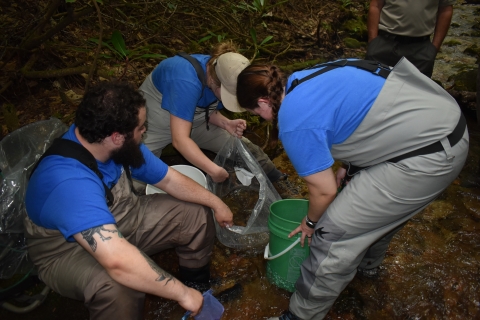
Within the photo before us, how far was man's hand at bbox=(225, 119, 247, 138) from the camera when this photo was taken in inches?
124

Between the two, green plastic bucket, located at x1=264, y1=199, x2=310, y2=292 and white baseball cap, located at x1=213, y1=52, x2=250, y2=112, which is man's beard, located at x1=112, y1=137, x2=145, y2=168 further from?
green plastic bucket, located at x1=264, y1=199, x2=310, y2=292

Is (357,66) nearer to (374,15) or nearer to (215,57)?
(215,57)

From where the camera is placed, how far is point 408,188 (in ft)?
6.06

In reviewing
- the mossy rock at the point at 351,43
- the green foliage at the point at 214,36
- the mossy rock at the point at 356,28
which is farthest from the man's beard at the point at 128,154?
the mossy rock at the point at 356,28

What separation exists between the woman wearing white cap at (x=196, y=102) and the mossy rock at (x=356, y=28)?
5575 mm

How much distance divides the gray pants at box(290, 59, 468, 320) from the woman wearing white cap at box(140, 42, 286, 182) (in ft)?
3.01

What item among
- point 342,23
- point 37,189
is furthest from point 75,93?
point 342,23

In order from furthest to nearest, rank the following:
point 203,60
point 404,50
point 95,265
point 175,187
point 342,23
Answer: point 342,23
point 404,50
point 203,60
point 175,187
point 95,265

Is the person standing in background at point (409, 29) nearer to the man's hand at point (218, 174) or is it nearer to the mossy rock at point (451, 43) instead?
the man's hand at point (218, 174)

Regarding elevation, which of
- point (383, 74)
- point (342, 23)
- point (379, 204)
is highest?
point (383, 74)

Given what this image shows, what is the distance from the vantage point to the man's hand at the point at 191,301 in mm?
1807

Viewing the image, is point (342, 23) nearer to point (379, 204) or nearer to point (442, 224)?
point (442, 224)

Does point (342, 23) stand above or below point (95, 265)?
Answer: below

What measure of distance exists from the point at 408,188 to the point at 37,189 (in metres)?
1.78
